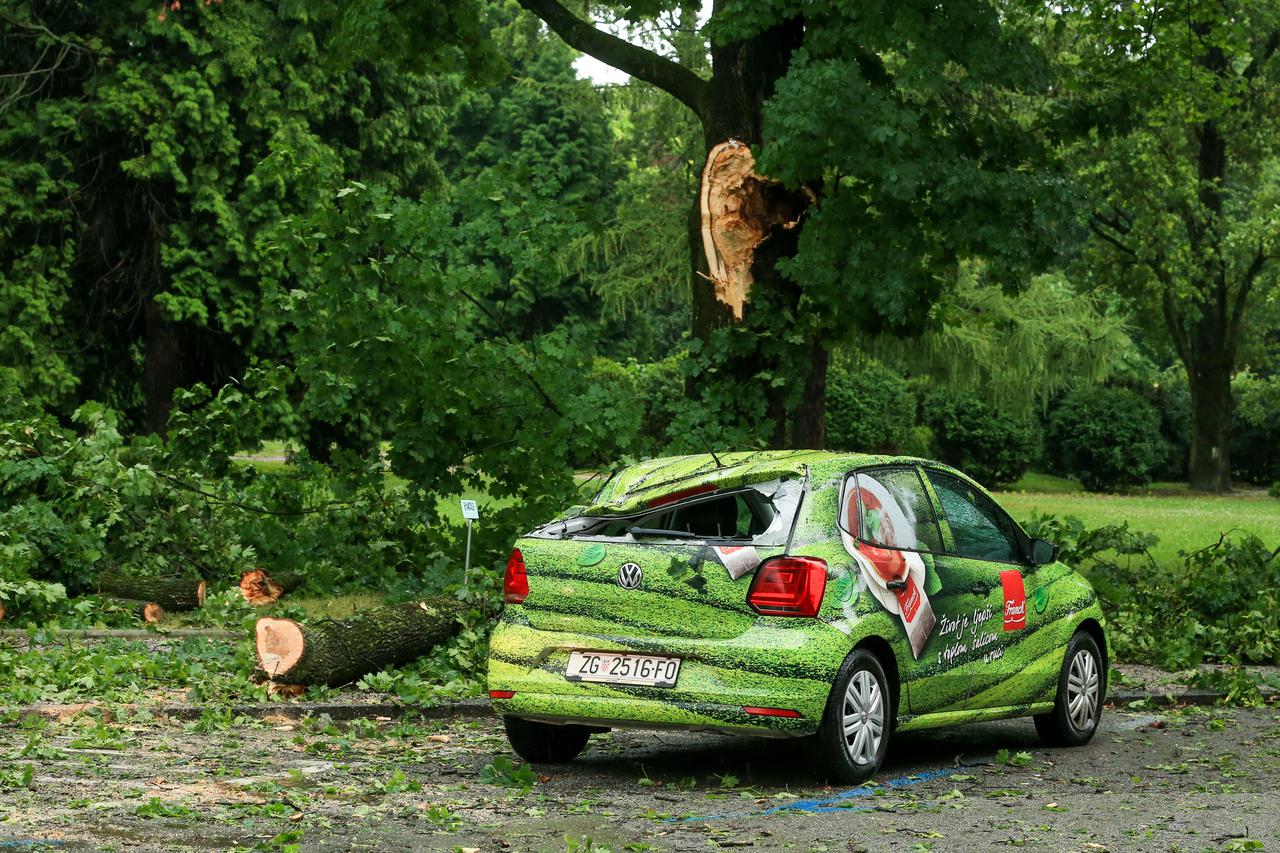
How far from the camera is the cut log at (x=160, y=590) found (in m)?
14.3

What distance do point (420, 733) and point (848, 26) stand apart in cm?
764

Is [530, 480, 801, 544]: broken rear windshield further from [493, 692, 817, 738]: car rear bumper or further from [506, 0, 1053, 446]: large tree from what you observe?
[506, 0, 1053, 446]: large tree

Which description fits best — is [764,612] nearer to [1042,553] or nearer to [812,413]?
[1042,553]

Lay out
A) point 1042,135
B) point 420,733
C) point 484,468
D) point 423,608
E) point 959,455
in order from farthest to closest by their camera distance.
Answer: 1. point 959,455
2. point 1042,135
3. point 484,468
4. point 423,608
5. point 420,733

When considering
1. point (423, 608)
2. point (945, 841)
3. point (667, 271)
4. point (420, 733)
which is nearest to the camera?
point (945, 841)

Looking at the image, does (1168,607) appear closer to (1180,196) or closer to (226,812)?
(226,812)

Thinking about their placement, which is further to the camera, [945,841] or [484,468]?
[484,468]

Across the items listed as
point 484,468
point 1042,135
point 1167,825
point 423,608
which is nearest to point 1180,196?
point 1042,135

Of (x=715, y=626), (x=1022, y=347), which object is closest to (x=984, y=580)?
(x=715, y=626)

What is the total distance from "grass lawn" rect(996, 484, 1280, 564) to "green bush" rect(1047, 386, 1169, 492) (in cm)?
108

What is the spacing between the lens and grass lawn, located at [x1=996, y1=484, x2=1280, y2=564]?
1012 inches

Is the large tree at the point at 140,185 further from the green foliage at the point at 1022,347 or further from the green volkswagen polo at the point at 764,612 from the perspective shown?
the green volkswagen polo at the point at 764,612

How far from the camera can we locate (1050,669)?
955cm

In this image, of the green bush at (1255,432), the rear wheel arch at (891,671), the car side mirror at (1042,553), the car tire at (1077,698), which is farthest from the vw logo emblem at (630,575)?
the green bush at (1255,432)
